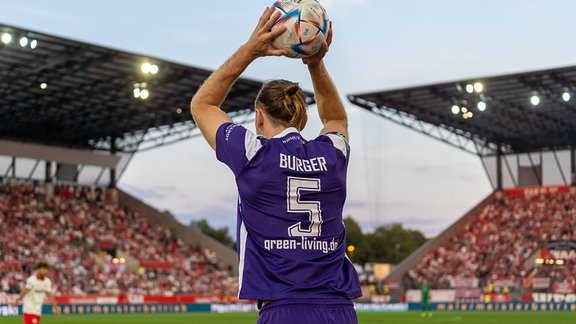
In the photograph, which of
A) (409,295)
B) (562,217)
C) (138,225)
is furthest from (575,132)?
(138,225)

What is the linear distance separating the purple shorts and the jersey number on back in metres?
0.32

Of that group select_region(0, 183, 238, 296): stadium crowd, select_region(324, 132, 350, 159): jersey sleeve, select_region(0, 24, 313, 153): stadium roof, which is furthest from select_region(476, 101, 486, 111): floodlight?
select_region(324, 132, 350, 159): jersey sleeve

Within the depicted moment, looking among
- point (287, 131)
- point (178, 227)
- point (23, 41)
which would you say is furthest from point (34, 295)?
point (178, 227)

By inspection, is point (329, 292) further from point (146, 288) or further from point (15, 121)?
point (15, 121)

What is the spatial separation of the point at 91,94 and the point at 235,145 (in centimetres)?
4497

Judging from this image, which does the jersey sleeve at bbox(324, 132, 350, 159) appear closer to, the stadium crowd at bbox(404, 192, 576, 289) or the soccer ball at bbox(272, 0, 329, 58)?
the soccer ball at bbox(272, 0, 329, 58)

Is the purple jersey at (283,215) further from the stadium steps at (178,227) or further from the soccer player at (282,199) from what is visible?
the stadium steps at (178,227)

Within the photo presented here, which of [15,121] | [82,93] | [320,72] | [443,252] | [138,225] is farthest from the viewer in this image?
[443,252]

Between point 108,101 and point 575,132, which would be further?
point 575,132

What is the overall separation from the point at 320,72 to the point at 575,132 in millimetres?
59349

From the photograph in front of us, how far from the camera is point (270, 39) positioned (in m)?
4.50

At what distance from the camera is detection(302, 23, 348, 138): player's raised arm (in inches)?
193

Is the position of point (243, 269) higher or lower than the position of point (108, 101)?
lower

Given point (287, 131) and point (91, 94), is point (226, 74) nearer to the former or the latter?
point (287, 131)
